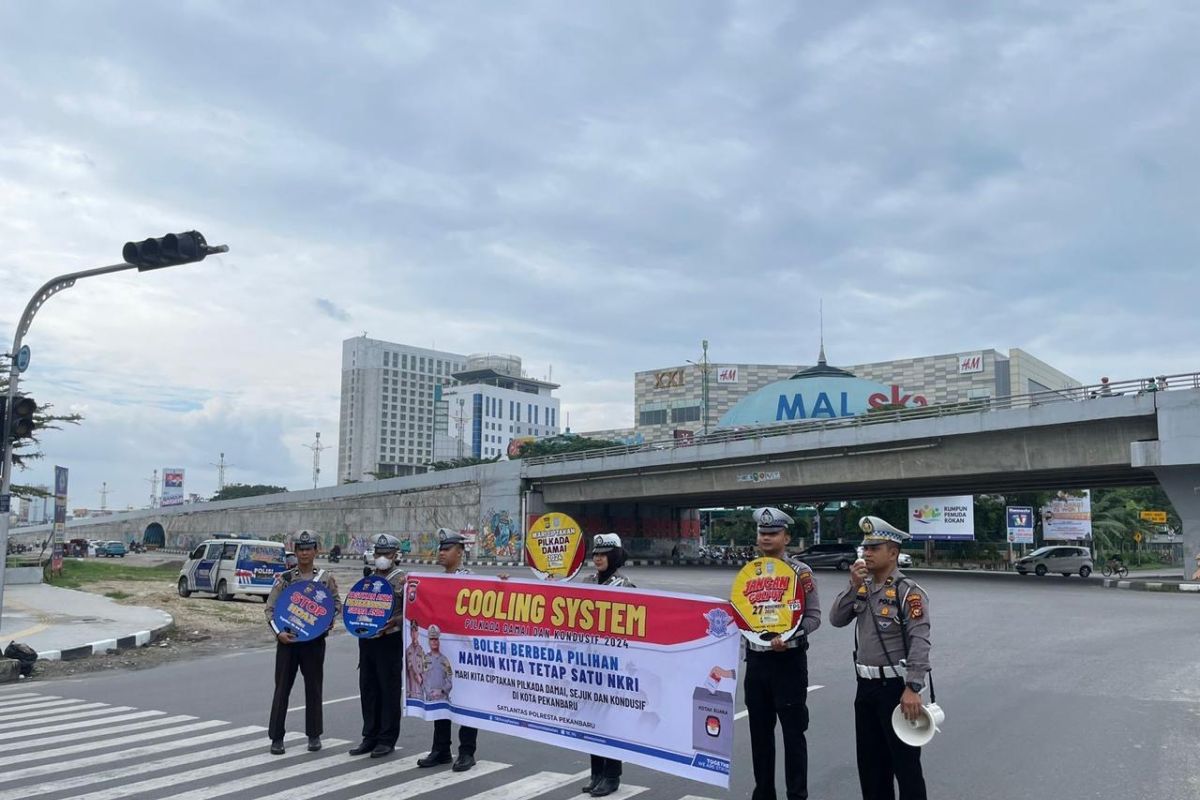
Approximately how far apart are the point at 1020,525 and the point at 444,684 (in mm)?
48643

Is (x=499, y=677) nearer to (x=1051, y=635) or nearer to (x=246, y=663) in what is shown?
(x=246, y=663)

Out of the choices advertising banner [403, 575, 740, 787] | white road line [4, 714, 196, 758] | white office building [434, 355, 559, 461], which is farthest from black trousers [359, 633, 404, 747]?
white office building [434, 355, 559, 461]

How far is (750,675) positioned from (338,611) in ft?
12.2

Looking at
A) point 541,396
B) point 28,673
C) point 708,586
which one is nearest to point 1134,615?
point 708,586

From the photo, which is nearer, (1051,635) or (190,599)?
(1051,635)

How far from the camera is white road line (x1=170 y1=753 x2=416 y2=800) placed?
6.11 m

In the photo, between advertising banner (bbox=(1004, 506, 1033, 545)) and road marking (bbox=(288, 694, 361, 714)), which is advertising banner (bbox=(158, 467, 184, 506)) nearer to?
advertising banner (bbox=(1004, 506, 1033, 545))

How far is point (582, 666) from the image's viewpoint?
253 inches

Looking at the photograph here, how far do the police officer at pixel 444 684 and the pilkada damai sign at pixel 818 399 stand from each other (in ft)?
262

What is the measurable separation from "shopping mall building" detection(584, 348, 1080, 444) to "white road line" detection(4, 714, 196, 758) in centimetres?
6374

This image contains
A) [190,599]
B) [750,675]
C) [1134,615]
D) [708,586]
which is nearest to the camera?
[750,675]

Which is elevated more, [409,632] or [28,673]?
[409,632]

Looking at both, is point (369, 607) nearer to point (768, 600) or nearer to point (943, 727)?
point (768, 600)

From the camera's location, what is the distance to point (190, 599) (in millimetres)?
23844
